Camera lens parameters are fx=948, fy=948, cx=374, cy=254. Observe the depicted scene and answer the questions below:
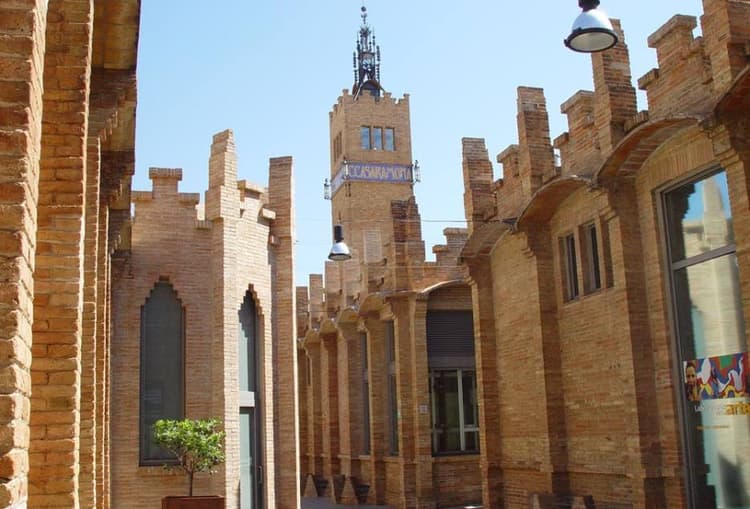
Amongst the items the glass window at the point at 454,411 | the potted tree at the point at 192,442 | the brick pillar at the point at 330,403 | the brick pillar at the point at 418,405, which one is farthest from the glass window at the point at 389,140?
the potted tree at the point at 192,442

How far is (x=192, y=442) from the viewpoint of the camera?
1603 centimetres

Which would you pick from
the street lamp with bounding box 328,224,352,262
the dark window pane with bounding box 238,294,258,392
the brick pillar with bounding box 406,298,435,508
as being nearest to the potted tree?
the dark window pane with bounding box 238,294,258,392

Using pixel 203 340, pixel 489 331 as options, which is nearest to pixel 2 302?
pixel 203 340

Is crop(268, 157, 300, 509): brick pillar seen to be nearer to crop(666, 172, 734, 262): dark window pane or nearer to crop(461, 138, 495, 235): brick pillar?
crop(461, 138, 495, 235): brick pillar

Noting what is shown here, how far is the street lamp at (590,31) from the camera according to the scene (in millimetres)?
10672

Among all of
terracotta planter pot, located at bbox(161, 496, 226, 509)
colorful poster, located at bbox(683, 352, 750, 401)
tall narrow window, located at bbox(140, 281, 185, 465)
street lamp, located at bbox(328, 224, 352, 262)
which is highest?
street lamp, located at bbox(328, 224, 352, 262)

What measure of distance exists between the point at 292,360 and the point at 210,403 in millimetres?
2139

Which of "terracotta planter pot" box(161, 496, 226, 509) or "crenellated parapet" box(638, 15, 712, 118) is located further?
"terracotta planter pot" box(161, 496, 226, 509)

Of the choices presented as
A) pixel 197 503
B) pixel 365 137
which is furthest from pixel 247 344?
pixel 365 137

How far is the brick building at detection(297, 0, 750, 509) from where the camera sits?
1367 cm

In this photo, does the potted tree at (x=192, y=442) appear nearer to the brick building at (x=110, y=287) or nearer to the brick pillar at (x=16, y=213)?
the brick building at (x=110, y=287)

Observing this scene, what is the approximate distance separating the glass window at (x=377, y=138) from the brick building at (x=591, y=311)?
2780 cm

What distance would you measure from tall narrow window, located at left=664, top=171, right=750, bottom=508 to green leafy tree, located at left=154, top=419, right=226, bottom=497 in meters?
7.76

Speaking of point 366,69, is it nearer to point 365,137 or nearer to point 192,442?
point 365,137
